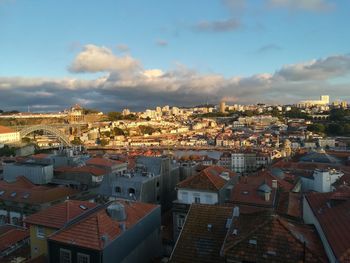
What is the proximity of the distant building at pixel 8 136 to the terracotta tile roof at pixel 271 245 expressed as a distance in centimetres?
5582

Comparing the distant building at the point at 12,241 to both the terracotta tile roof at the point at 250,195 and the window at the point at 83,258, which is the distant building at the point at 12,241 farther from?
the terracotta tile roof at the point at 250,195

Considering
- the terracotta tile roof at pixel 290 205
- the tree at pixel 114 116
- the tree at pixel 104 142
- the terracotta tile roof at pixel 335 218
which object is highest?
the tree at pixel 114 116

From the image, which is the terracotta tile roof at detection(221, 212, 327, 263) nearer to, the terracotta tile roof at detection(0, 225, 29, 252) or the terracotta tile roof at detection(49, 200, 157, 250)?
the terracotta tile roof at detection(49, 200, 157, 250)

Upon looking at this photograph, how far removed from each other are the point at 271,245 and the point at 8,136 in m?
58.0

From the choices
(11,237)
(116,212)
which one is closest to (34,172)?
(11,237)

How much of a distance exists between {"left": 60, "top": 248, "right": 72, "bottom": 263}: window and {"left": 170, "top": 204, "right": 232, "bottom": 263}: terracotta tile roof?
1.92 m

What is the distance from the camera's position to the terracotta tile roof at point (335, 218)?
465cm

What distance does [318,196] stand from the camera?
7.68 meters

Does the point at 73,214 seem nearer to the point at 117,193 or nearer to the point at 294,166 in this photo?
the point at 117,193

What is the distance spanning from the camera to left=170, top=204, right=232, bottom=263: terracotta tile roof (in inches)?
239

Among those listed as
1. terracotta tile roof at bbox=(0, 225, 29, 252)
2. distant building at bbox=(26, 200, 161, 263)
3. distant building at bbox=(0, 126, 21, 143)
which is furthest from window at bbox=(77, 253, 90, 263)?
distant building at bbox=(0, 126, 21, 143)

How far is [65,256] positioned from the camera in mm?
6414

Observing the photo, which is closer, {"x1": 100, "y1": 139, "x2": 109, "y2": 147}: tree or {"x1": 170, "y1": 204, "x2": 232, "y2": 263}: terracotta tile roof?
{"x1": 170, "y1": 204, "x2": 232, "y2": 263}: terracotta tile roof

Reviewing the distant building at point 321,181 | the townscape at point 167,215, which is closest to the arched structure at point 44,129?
the townscape at point 167,215
